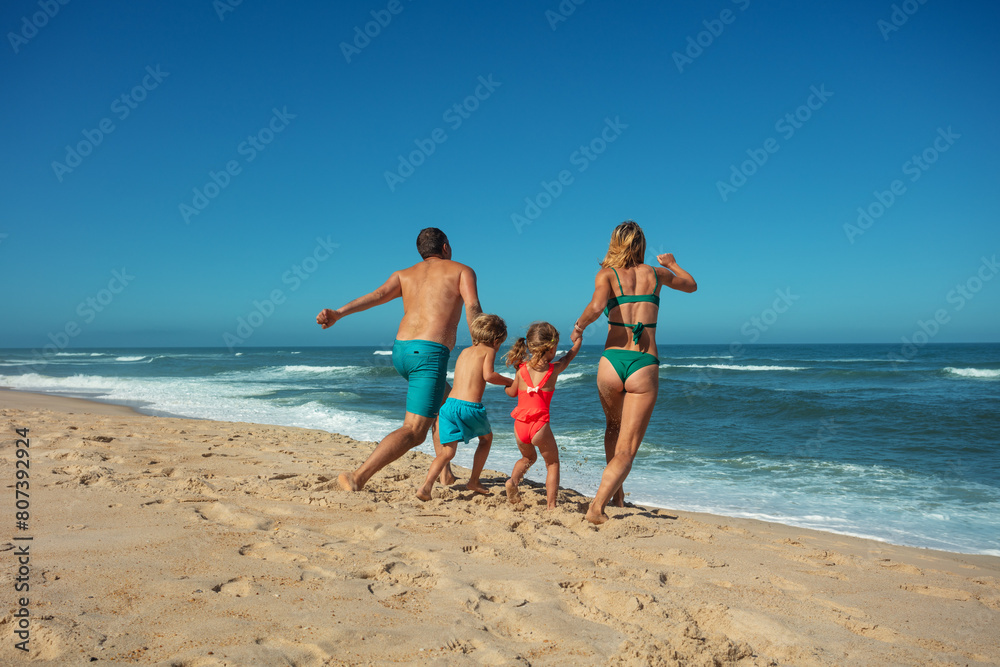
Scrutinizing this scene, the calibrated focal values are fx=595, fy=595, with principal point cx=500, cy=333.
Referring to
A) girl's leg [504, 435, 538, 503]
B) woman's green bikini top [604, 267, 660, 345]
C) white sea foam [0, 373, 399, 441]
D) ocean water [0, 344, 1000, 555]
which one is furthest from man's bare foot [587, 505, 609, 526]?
white sea foam [0, 373, 399, 441]

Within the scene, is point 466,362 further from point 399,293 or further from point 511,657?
point 511,657

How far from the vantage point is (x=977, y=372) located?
22672mm

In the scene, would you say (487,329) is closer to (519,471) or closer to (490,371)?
(490,371)

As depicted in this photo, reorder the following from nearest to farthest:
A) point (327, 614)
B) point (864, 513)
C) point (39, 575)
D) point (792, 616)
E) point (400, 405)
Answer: point (327, 614) → point (39, 575) → point (792, 616) → point (864, 513) → point (400, 405)

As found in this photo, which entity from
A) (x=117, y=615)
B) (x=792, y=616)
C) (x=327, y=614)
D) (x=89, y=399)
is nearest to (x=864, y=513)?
(x=792, y=616)

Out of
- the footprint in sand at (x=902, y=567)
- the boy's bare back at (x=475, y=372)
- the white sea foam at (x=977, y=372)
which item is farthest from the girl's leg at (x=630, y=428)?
the white sea foam at (x=977, y=372)

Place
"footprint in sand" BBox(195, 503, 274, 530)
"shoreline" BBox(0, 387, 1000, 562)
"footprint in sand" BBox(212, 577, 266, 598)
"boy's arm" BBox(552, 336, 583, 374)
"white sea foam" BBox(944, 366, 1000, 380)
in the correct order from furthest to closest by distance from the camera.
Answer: "white sea foam" BBox(944, 366, 1000, 380), "shoreline" BBox(0, 387, 1000, 562), "boy's arm" BBox(552, 336, 583, 374), "footprint in sand" BBox(195, 503, 274, 530), "footprint in sand" BBox(212, 577, 266, 598)

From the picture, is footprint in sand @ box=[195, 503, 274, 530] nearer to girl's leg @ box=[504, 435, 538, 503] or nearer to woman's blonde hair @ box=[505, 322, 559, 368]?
girl's leg @ box=[504, 435, 538, 503]

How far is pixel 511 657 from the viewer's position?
76.8 inches

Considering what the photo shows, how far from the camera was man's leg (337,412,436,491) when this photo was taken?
3830mm

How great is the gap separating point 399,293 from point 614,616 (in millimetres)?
2651

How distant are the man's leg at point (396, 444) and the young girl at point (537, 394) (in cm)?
62

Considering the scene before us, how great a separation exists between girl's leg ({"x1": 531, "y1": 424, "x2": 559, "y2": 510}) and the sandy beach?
0.12 meters

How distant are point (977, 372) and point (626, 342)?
84.3 feet
